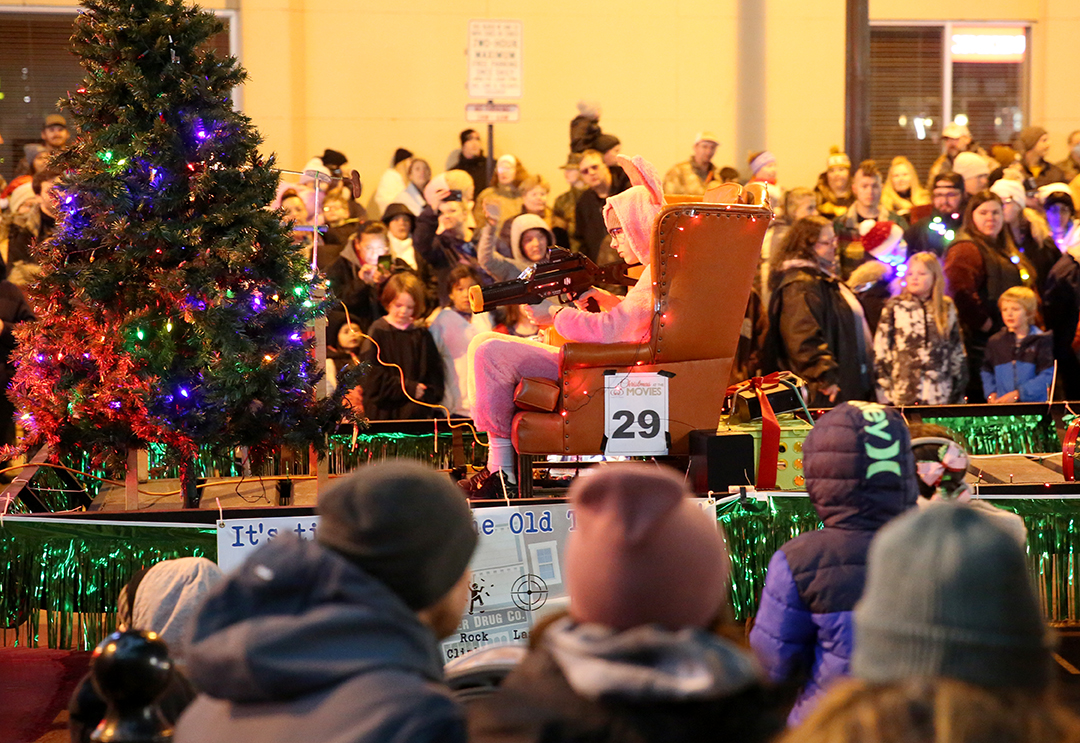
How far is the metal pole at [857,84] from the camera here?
1241cm

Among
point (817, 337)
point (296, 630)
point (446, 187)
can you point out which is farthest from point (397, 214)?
point (296, 630)

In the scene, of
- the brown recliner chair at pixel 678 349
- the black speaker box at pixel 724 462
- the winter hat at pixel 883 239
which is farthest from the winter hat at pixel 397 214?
the black speaker box at pixel 724 462

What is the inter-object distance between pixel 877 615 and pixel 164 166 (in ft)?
13.3

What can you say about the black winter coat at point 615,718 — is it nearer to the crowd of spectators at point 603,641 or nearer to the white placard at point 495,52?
the crowd of spectators at point 603,641

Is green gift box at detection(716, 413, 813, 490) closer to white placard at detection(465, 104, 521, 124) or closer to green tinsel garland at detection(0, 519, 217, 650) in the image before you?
green tinsel garland at detection(0, 519, 217, 650)

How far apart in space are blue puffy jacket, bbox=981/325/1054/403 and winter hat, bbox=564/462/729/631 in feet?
20.2

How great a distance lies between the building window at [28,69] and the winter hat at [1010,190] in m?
6.95

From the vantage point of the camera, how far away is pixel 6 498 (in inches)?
200

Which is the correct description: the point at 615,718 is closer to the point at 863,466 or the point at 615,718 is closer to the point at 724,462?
the point at 863,466

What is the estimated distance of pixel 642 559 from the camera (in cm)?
178

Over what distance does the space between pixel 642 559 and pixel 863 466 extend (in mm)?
1240

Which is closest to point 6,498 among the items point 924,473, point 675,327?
point 675,327

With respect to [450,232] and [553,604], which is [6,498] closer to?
[553,604]

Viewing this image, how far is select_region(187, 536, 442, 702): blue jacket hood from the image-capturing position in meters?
1.73
